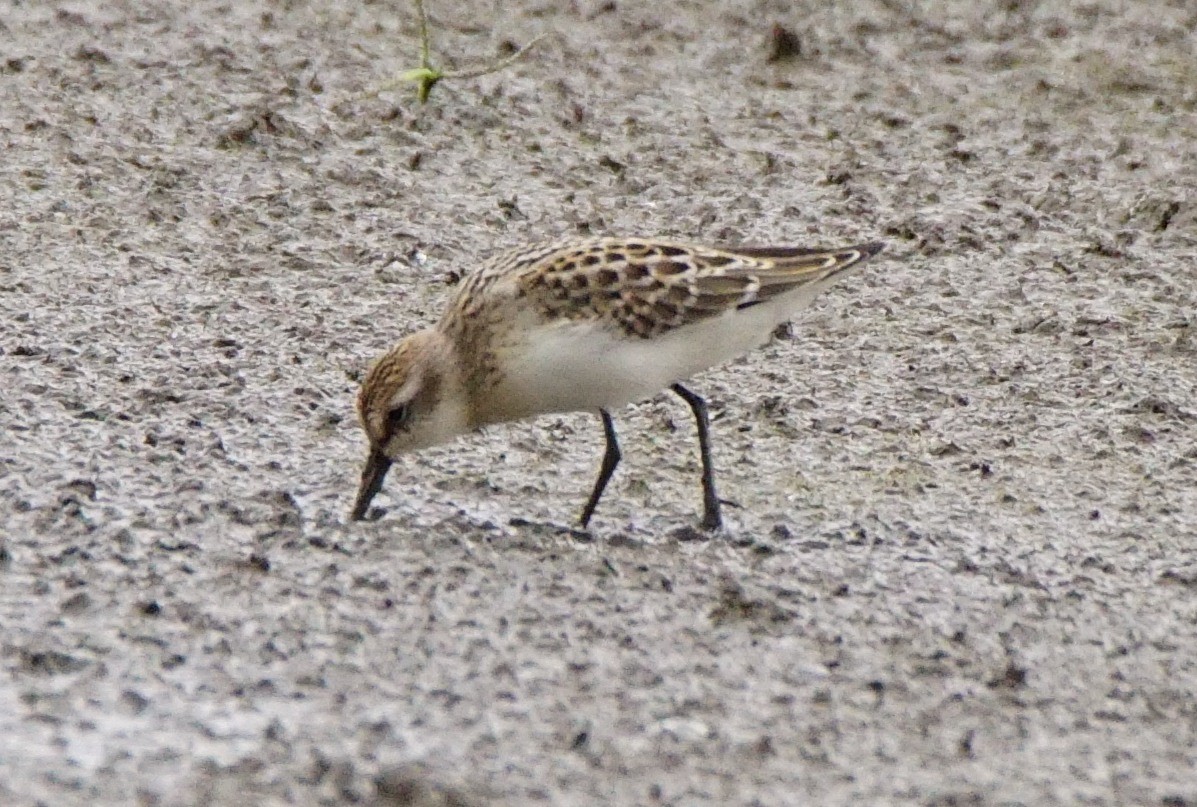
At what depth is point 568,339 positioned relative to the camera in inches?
223

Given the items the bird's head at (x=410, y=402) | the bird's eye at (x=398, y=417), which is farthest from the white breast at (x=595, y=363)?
the bird's eye at (x=398, y=417)

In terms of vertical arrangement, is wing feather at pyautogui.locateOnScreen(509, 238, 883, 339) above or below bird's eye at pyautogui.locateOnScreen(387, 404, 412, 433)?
above

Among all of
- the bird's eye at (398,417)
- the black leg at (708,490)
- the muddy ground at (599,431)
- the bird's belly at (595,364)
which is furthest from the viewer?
the black leg at (708,490)

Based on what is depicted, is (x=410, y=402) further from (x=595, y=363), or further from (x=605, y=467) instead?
(x=605, y=467)

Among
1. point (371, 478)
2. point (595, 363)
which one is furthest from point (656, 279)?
point (371, 478)

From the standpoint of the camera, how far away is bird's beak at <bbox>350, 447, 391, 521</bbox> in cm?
588

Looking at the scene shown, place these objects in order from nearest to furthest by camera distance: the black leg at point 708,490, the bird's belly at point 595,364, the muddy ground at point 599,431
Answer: the muddy ground at point 599,431
the bird's belly at point 595,364
the black leg at point 708,490

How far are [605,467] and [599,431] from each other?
2.68 ft

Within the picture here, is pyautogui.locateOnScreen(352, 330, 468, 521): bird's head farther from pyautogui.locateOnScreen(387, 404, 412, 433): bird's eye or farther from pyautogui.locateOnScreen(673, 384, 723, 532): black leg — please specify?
pyautogui.locateOnScreen(673, 384, 723, 532): black leg

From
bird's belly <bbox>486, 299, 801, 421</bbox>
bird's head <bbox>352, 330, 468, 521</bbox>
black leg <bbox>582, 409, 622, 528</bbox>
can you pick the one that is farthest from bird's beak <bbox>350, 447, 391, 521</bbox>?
black leg <bbox>582, 409, 622, 528</bbox>

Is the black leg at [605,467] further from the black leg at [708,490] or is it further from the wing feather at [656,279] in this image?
the wing feather at [656,279]

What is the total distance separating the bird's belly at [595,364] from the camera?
5.67 meters

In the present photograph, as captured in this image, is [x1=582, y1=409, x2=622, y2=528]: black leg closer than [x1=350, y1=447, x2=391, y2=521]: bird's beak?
No

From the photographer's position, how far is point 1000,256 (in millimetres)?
8242
